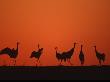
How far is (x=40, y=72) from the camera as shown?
14.7 feet

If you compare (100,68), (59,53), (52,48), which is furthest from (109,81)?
(52,48)

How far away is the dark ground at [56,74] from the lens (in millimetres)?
4410

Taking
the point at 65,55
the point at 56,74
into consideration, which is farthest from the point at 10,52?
the point at 56,74

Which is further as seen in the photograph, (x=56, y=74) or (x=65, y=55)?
(x=65, y=55)

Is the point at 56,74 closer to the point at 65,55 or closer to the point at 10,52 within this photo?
the point at 65,55

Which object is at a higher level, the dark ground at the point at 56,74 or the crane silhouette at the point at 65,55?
the crane silhouette at the point at 65,55

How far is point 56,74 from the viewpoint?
4438 millimetres

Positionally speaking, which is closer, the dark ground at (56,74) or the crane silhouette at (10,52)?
the dark ground at (56,74)

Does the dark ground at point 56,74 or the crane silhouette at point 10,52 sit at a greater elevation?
the crane silhouette at point 10,52

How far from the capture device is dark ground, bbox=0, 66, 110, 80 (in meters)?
4.41

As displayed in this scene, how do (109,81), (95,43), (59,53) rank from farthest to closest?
1. (95,43)
2. (59,53)
3. (109,81)

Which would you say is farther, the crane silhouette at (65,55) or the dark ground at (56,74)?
the crane silhouette at (65,55)

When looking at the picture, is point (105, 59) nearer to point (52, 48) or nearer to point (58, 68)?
point (52, 48)

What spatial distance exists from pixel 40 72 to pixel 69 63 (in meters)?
1.01
